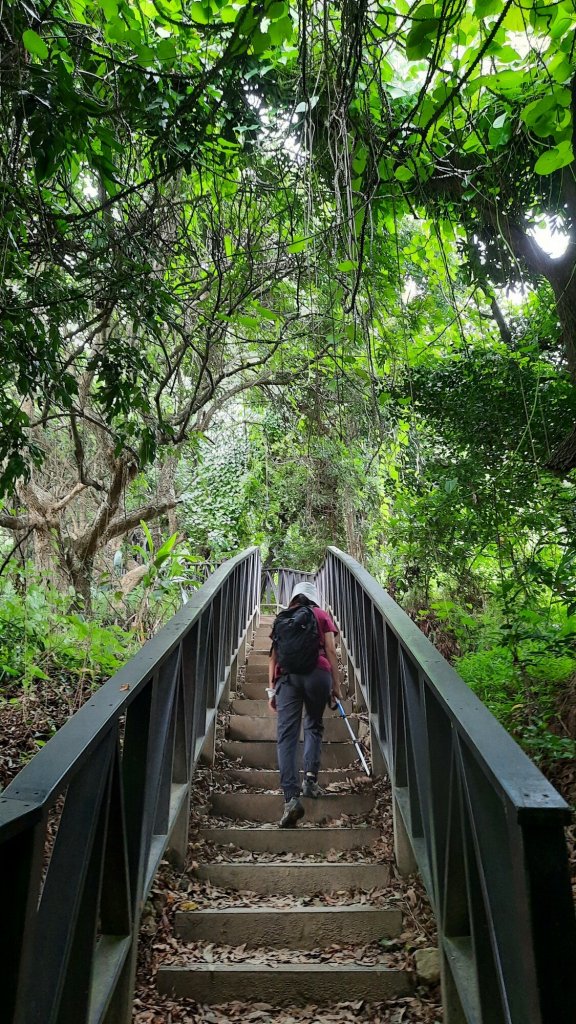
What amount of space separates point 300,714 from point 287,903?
133 centimetres

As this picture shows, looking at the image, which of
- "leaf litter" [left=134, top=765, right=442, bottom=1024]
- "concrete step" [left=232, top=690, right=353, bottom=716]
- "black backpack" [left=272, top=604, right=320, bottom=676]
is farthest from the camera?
"concrete step" [left=232, top=690, right=353, bottom=716]

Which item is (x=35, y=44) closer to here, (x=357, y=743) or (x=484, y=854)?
→ (x=484, y=854)

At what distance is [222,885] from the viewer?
318 centimetres

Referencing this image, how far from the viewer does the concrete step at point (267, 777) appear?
439cm

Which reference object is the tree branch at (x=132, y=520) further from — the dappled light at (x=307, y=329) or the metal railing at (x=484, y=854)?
the metal railing at (x=484, y=854)

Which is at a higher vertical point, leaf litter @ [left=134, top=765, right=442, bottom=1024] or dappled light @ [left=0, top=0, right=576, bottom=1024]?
dappled light @ [left=0, top=0, right=576, bottom=1024]

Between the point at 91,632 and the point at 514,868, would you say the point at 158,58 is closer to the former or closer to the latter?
the point at 514,868

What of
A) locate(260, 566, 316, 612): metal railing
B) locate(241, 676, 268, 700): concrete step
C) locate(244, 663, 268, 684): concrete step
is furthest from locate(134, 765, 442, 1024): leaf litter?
locate(260, 566, 316, 612): metal railing

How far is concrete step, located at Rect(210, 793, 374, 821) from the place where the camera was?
13.0ft

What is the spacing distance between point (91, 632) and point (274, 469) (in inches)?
346

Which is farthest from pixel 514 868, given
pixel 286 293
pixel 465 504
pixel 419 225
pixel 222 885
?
pixel 419 225

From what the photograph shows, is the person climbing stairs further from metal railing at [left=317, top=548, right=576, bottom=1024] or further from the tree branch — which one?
the tree branch

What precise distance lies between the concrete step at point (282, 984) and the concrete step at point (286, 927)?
0.30 metres

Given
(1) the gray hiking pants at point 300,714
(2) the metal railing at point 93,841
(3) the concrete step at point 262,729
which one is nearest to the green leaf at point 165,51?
(2) the metal railing at point 93,841
